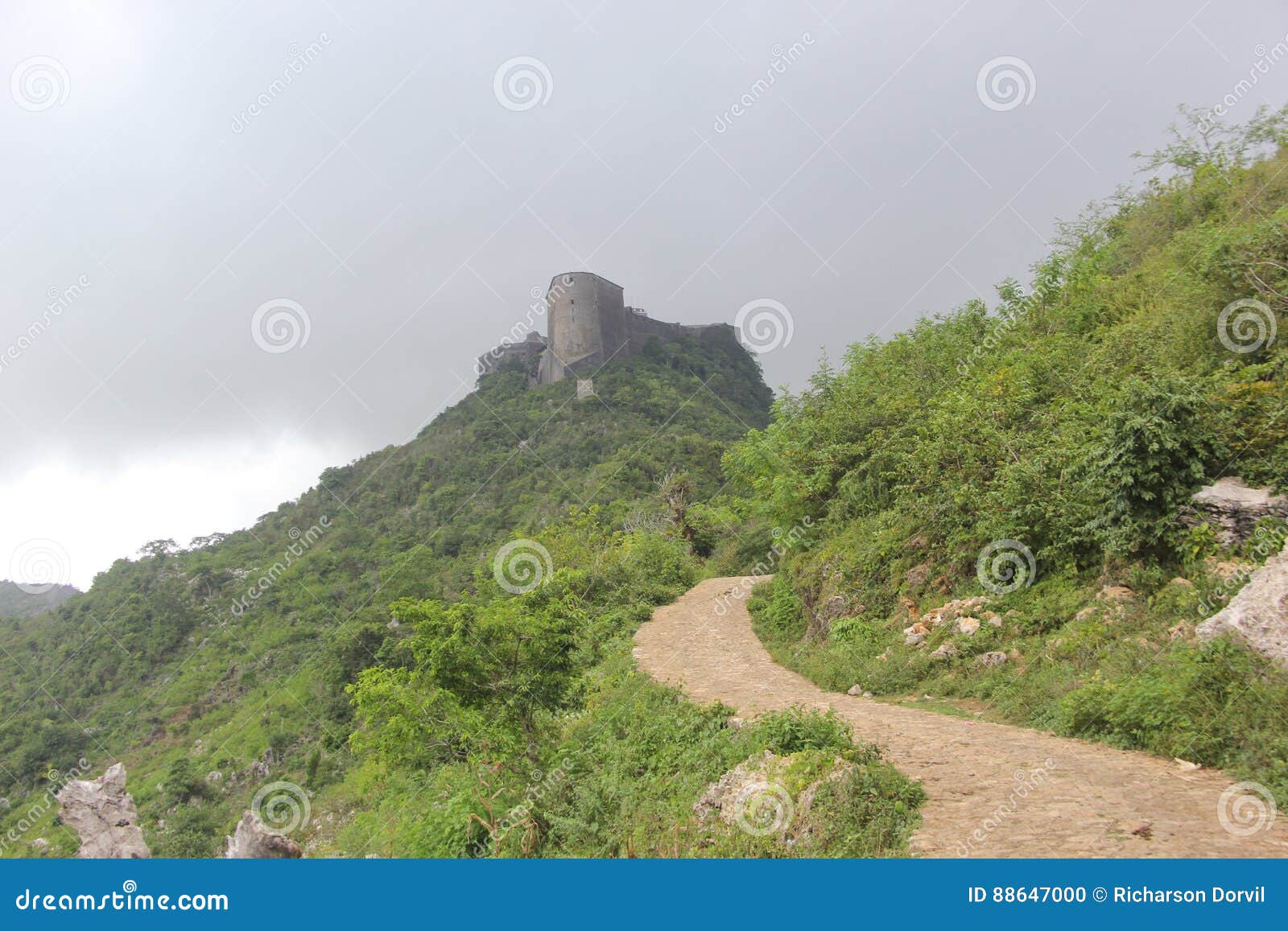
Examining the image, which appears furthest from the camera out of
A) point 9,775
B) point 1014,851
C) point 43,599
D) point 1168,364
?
point 43,599

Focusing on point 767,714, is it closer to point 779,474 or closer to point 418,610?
point 418,610

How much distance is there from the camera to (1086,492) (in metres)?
7.74

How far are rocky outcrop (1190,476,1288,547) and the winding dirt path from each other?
2549 millimetres

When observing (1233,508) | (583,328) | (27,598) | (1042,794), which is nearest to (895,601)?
(1233,508)

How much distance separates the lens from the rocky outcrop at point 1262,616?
15.6ft

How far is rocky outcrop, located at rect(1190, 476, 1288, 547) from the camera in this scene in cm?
612

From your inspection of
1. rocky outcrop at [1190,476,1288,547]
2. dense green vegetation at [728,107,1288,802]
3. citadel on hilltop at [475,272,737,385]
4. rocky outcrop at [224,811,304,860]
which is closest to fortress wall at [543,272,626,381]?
citadel on hilltop at [475,272,737,385]

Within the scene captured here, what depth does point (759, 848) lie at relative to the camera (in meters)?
4.47

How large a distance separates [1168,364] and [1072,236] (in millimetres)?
12592

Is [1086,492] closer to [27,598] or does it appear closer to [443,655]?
[443,655]

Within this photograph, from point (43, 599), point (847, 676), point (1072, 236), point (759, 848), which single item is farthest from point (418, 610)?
point (43, 599)

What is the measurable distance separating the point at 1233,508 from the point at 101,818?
1429cm

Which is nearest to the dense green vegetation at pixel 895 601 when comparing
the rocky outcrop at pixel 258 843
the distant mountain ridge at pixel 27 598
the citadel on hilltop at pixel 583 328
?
the rocky outcrop at pixel 258 843

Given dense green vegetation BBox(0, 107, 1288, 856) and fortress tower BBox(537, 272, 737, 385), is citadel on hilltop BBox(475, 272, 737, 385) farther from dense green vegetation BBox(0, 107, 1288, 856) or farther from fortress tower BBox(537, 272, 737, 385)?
dense green vegetation BBox(0, 107, 1288, 856)
